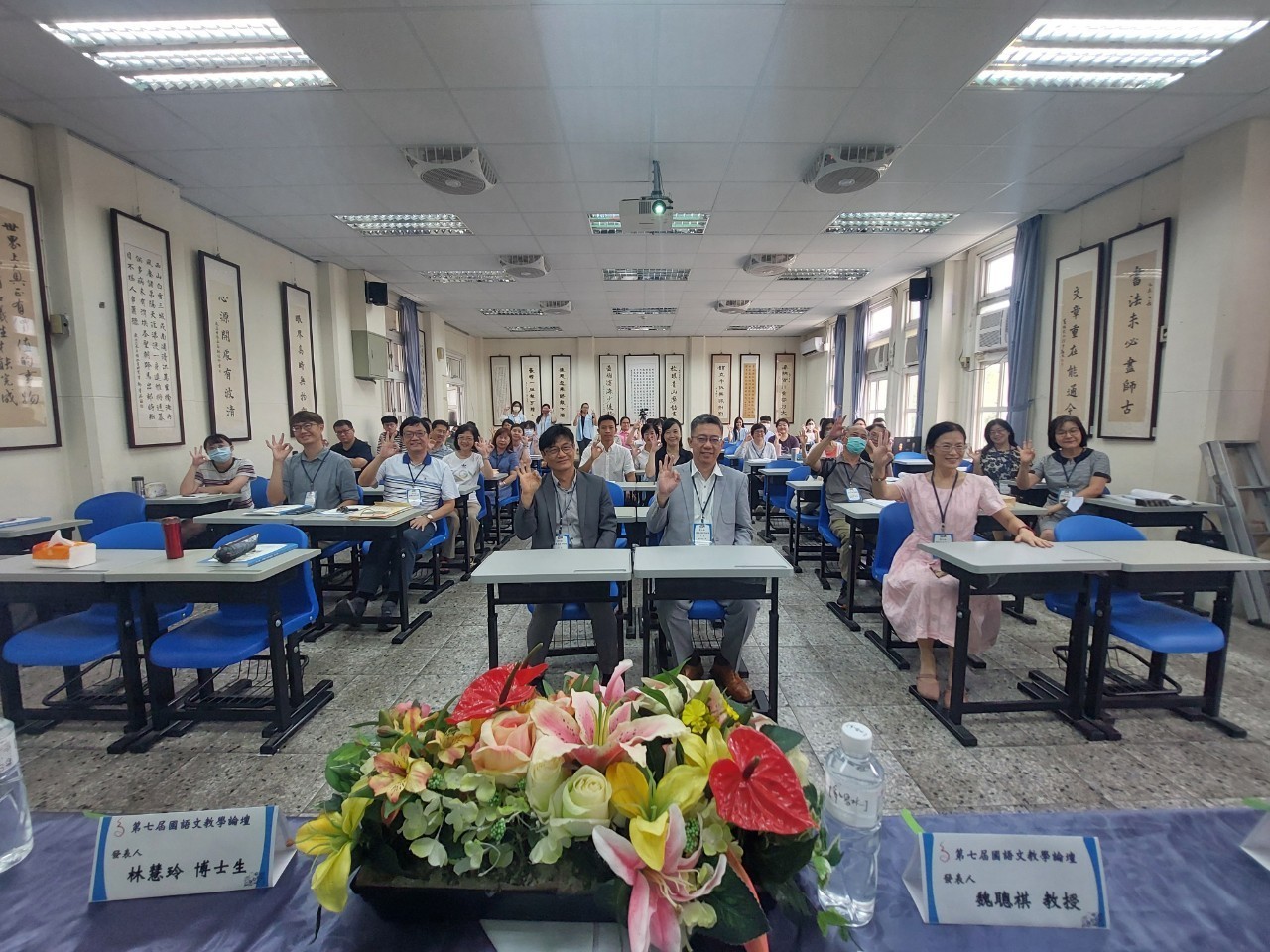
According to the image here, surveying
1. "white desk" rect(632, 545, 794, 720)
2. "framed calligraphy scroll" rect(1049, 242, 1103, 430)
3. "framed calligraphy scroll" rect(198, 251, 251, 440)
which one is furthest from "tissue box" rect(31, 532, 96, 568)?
"framed calligraphy scroll" rect(1049, 242, 1103, 430)

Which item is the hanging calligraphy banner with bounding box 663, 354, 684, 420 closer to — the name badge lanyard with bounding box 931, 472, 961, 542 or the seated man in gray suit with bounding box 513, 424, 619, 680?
the seated man in gray suit with bounding box 513, 424, 619, 680

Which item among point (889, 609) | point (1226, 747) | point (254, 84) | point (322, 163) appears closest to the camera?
point (1226, 747)

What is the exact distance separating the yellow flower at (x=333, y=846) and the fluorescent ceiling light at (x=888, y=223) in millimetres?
5758

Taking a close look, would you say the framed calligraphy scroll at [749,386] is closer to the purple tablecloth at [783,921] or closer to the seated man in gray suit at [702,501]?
the seated man in gray suit at [702,501]

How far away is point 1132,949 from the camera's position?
2.07 ft

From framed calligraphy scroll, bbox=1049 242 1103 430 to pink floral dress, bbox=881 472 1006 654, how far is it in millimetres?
3052

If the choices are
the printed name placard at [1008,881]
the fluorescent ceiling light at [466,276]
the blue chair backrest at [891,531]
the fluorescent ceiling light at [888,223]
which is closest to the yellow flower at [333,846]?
the printed name placard at [1008,881]

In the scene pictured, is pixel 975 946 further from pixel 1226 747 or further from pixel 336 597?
pixel 336 597

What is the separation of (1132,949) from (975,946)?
0.61 ft

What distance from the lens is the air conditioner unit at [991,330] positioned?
5.87 meters

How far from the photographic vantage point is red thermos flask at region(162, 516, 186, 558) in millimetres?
2301

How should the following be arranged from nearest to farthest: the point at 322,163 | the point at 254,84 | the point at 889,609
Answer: the point at 889,609 < the point at 254,84 < the point at 322,163

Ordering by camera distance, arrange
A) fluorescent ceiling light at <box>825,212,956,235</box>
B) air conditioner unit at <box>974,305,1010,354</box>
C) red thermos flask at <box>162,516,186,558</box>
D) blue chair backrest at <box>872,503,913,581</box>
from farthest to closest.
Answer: air conditioner unit at <box>974,305,1010,354</box>
fluorescent ceiling light at <box>825,212,956,235</box>
blue chair backrest at <box>872,503,913,581</box>
red thermos flask at <box>162,516,186,558</box>

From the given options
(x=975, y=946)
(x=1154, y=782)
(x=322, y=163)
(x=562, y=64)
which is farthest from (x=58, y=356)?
(x=1154, y=782)
